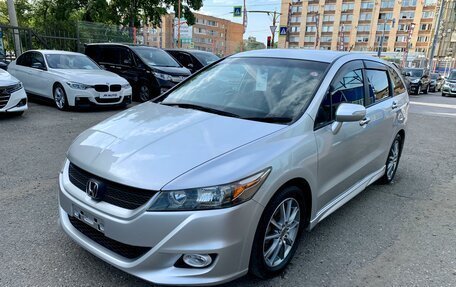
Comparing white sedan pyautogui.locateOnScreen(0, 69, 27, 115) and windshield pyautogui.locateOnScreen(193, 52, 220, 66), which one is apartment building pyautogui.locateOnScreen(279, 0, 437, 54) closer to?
windshield pyautogui.locateOnScreen(193, 52, 220, 66)

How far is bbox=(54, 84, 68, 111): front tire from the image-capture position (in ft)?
28.9

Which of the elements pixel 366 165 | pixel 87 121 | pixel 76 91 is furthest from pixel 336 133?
pixel 76 91

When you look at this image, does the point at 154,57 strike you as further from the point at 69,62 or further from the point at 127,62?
the point at 69,62

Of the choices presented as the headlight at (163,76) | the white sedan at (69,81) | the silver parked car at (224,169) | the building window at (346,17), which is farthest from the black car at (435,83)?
the building window at (346,17)

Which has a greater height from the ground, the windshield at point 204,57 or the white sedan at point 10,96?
the windshield at point 204,57

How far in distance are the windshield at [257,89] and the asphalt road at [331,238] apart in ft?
4.14

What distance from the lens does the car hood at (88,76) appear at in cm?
870

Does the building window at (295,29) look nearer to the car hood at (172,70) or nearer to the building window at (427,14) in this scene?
the building window at (427,14)

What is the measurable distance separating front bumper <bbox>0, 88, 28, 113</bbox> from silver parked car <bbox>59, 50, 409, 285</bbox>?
5.18m

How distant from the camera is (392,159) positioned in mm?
4844

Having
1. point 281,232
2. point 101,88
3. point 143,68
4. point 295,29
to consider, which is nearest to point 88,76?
point 101,88

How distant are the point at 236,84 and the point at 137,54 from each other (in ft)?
27.3

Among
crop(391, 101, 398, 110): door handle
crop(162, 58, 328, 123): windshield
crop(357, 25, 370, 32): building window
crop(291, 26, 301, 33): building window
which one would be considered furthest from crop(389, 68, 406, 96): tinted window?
crop(291, 26, 301, 33): building window

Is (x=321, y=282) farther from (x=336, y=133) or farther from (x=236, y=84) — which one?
(x=236, y=84)
